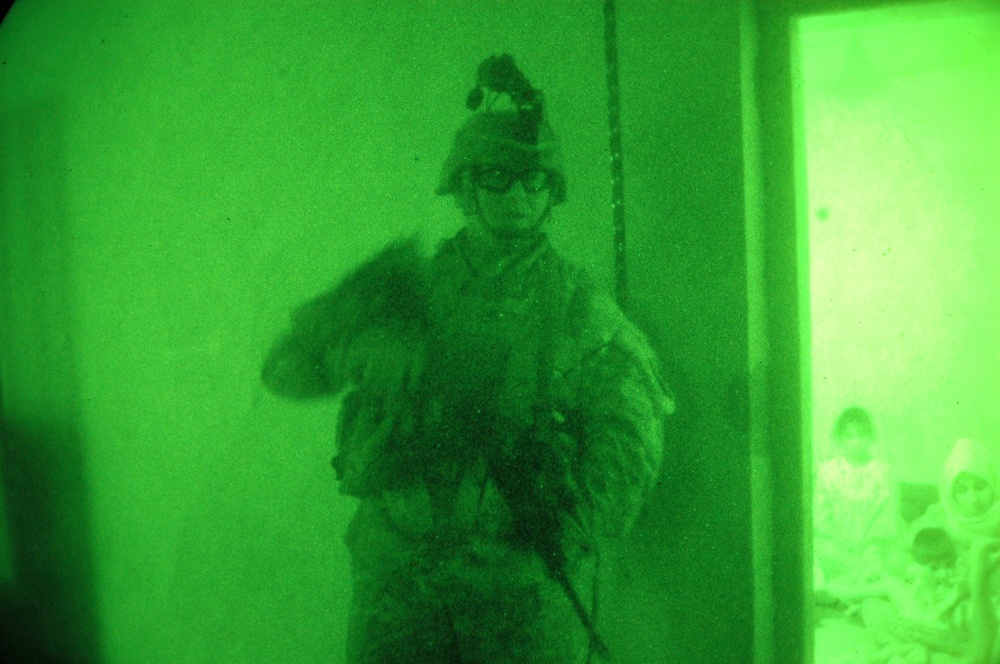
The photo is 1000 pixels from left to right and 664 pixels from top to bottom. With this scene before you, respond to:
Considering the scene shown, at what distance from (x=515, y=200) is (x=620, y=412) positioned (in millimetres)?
225

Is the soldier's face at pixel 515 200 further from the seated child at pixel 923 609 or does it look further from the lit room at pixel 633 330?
the seated child at pixel 923 609

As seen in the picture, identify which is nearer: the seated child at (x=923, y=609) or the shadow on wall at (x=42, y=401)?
the seated child at (x=923, y=609)

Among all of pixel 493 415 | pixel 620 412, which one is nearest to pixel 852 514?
pixel 620 412

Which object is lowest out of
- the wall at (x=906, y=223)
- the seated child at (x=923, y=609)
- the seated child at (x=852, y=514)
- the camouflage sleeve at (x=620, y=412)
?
the seated child at (x=923, y=609)

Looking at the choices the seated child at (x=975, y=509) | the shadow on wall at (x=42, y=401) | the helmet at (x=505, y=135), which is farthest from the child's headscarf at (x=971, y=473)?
the shadow on wall at (x=42, y=401)

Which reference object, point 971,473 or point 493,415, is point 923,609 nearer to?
point 971,473

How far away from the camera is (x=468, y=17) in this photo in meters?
0.67

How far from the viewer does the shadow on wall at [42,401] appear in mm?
833

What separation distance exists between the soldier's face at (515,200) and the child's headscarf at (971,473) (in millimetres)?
469

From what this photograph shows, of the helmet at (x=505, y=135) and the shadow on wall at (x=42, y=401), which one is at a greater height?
the helmet at (x=505, y=135)

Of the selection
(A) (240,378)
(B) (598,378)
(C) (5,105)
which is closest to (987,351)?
(B) (598,378)

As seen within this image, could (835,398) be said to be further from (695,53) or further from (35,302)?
(35,302)

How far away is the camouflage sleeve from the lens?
25.0 inches

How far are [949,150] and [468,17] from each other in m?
0.49
